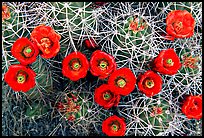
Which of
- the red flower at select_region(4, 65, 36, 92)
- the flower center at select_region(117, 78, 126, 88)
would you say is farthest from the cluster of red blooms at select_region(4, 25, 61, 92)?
the flower center at select_region(117, 78, 126, 88)

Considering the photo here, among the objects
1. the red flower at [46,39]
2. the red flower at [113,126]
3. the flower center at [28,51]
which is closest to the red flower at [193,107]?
the red flower at [113,126]

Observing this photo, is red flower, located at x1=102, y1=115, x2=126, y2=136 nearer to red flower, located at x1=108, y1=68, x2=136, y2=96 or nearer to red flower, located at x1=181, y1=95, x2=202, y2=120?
red flower, located at x1=108, y1=68, x2=136, y2=96

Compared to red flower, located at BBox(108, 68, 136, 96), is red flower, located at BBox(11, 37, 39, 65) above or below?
above

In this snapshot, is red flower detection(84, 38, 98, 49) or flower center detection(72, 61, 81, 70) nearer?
flower center detection(72, 61, 81, 70)

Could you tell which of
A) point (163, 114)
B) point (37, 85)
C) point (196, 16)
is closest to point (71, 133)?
point (37, 85)

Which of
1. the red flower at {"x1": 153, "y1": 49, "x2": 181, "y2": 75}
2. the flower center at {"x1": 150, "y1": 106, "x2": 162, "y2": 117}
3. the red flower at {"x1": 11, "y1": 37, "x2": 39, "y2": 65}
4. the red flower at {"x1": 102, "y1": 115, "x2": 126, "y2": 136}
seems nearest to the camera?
the red flower at {"x1": 11, "y1": 37, "x2": 39, "y2": 65}

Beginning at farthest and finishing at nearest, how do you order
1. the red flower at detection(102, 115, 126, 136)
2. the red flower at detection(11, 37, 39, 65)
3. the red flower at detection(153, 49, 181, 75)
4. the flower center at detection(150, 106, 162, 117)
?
the flower center at detection(150, 106, 162, 117), the red flower at detection(102, 115, 126, 136), the red flower at detection(153, 49, 181, 75), the red flower at detection(11, 37, 39, 65)

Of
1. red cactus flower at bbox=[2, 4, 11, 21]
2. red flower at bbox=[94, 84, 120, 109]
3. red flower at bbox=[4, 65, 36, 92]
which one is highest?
red cactus flower at bbox=[2, 4, 11, 21]

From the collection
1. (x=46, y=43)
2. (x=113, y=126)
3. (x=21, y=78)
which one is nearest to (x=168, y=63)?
(x=113, y=126)
